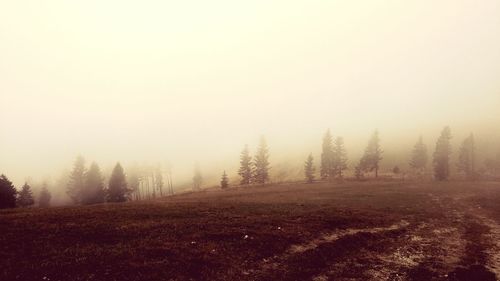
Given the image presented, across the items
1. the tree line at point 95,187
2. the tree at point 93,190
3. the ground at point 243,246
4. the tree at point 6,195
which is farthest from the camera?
the tree at point 93,190

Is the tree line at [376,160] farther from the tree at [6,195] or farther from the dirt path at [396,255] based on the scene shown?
the tree at [6,195]

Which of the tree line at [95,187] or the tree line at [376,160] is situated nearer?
the tree line at [95,187]

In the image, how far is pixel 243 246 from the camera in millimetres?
25562

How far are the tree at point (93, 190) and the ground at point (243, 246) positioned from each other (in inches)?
1994

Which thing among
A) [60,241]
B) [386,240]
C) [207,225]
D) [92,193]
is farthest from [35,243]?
[92,193]

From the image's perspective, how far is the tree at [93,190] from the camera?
3282 inches

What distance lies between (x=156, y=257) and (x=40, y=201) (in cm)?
9833

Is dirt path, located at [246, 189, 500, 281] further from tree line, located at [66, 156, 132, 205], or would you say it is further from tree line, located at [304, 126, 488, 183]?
tree line, located at [304, 126, 488, 183]

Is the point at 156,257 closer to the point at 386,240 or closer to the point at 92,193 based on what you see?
the point at 386,240

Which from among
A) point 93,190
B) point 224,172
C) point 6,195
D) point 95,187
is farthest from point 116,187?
point 224,172

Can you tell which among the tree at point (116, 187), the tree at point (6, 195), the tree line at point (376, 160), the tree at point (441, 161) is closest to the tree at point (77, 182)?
the tree at point (116, 187)

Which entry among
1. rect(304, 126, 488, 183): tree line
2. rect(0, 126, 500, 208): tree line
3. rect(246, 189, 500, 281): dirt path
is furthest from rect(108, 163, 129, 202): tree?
rect(246, 189, 500, 281): dirt path

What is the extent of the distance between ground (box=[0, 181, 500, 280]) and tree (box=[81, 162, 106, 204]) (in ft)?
166

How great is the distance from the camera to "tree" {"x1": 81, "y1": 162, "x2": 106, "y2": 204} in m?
83.4
